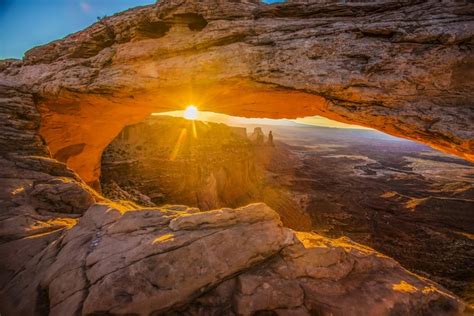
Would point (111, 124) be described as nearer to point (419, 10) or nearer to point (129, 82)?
point (129, 82)

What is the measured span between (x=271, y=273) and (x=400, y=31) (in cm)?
817

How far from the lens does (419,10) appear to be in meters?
6.88

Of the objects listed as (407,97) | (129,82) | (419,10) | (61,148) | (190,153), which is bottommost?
(190,153)

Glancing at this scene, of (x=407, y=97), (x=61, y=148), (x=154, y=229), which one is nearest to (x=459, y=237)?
(x=407, y=97)

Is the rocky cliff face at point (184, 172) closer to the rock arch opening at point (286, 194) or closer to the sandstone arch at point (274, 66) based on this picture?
the rock arch opening at point (286, 194)

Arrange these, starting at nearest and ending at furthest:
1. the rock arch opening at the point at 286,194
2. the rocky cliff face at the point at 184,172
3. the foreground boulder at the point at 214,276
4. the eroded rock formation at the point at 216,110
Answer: the foreground boulder at the point at 214,276
the eroded rock formation at the point at 216,110
the rock arch opening at the point at 286,194
the rocky cliff face at the point at 184,172

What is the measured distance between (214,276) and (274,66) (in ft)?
23.4

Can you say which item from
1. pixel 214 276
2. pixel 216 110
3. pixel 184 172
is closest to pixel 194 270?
pixel 214 276

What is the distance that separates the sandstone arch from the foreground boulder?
4.59m

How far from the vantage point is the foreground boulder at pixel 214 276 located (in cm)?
371

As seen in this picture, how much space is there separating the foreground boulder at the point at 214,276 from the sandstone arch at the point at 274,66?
4.59m

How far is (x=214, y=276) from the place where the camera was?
404 cm

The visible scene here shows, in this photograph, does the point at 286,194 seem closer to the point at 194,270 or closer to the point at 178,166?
the point at 178,166

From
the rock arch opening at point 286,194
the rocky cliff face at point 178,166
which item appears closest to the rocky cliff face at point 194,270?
the rock arch opening at point 286,194
